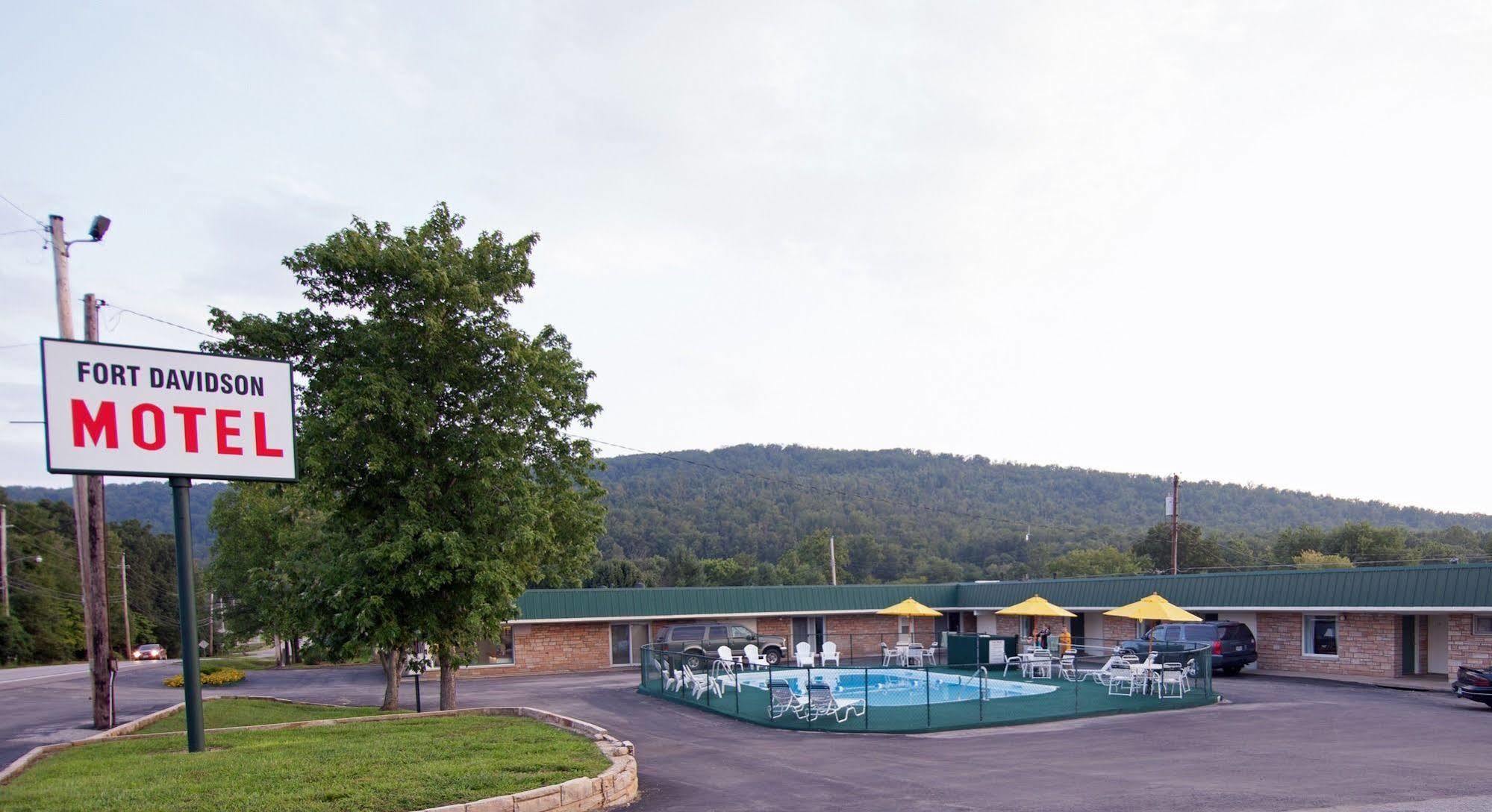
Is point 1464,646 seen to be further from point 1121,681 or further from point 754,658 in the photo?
point 754,658

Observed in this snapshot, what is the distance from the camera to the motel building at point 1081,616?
26.4 meters

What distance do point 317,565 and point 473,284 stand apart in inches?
252

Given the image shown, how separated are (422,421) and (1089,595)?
26.6m

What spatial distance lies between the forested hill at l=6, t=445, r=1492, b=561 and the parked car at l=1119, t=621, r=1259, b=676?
61505 mm

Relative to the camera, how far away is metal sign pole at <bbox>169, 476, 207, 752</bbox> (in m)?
12.1

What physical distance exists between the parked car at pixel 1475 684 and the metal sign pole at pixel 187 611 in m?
22.1

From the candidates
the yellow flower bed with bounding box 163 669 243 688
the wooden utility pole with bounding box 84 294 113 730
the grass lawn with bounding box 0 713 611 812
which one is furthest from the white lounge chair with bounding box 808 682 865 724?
the yellow flower bed with bounding box 163 669 243 688

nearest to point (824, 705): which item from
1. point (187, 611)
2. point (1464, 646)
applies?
point (187, 611)

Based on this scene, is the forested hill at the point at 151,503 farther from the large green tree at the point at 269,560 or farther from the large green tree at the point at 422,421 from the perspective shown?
the large green tree at the point at 422,421

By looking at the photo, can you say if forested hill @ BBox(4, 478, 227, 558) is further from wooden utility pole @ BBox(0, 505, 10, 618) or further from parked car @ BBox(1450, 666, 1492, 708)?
parked car @ BBox(1450, 666, 1492, 708)

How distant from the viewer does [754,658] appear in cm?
3188

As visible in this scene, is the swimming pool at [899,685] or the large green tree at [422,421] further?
the swimming pool at [899,685]

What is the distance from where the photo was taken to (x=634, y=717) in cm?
2088

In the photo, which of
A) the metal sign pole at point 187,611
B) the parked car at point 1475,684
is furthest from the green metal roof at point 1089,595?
the metal sign pole at point 187,611
